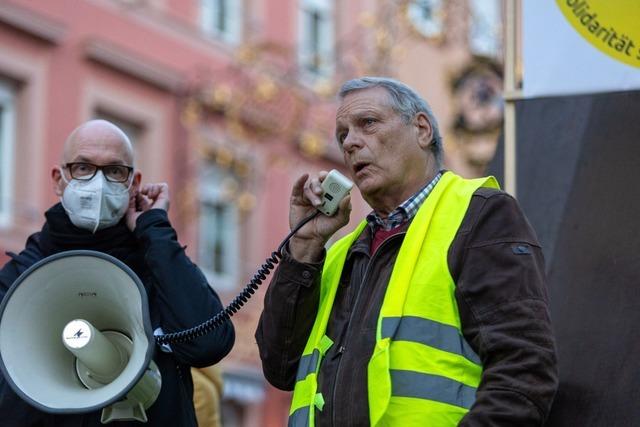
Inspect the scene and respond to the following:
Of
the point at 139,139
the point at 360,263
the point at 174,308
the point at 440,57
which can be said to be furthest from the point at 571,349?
the point at 440,57

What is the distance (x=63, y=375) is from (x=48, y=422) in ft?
0.53

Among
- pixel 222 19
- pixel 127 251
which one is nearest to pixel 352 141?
pixel 127 251

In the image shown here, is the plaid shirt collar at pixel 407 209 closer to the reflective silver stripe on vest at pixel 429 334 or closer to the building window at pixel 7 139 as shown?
the reflective silver stripe on vest at pixel 429 334

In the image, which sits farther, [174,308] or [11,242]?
[11,242]

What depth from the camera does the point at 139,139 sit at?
61.5ft

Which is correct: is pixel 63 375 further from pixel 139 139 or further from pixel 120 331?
pixel 139 139

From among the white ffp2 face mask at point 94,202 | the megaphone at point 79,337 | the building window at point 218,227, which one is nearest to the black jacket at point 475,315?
the megaphone at point 79,337

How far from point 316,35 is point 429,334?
17.6 meters

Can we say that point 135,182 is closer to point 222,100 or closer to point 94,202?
point 94,202

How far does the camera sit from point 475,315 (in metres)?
4.30

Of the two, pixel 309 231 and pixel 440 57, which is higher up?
pixel 440 57

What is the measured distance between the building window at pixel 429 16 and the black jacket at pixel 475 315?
11409mm

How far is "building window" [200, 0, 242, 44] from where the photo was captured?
19844 millimetres

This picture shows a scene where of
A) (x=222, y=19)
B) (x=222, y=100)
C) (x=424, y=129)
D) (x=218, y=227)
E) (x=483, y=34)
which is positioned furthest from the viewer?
(x=222, y=19)
